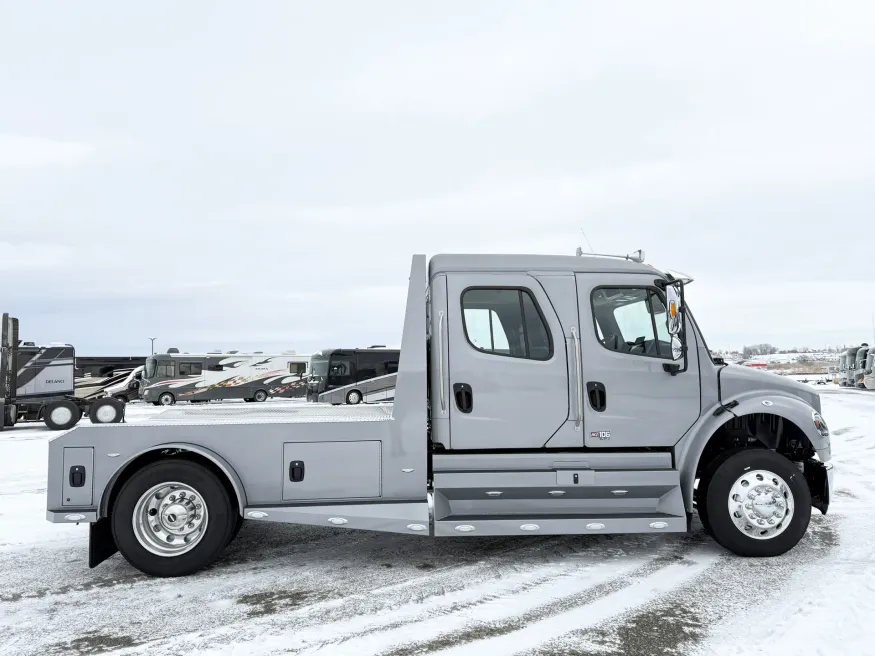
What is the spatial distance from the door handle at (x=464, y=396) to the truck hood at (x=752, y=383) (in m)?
2.25

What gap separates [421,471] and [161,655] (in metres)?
2.26

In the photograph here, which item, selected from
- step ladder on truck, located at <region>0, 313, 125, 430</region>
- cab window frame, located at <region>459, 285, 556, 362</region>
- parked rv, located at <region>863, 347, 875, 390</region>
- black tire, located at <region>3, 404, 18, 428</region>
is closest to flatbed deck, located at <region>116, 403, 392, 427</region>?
cab window frame, located at <region>459, 285, 556, 362</region>

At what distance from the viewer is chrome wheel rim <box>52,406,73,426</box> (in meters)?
18.3

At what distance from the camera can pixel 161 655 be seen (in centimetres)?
371

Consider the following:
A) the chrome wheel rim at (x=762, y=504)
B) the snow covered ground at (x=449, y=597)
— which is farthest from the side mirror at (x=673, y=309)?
the snow covered ground at (x=449, y=597)

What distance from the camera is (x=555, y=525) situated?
5.18 meters

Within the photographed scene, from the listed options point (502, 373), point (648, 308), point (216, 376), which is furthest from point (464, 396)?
point (216, 376)

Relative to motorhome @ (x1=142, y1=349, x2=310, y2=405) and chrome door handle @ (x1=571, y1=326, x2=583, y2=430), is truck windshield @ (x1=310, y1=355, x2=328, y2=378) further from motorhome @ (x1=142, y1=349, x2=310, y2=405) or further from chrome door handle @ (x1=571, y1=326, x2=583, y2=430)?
chrome door handle @ (x1=571, y1=326, x2=583, y2=430)

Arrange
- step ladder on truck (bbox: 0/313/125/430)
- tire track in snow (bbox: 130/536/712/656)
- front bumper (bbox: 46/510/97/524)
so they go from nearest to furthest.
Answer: tire track in snow (bbox: 130/536/712/656)
front bumper (bbox: 46/510/97/524)
step ladder on truck (bbox: 0/313/125/430)

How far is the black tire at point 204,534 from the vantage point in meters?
5.00

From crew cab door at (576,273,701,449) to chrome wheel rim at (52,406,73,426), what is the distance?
59.1 feet

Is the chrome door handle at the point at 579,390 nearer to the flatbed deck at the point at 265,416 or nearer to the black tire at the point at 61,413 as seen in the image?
the flatbed deck at the point at 265,416

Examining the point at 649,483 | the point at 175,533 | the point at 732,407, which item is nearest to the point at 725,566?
the point at 649,483

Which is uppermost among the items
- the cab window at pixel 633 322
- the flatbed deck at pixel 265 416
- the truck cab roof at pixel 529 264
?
the truck cab roof at pixel 529 264
